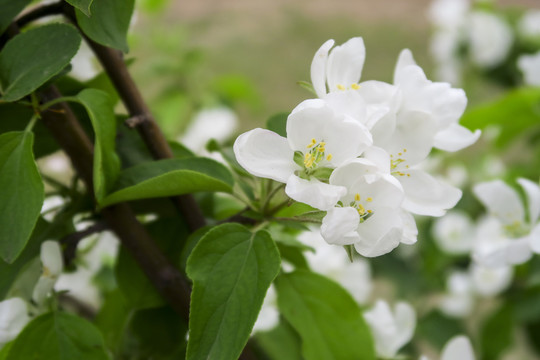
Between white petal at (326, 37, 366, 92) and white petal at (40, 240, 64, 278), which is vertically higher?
white petal at (326, 37, 366, 92)

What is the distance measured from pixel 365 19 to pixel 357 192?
5.93 ft

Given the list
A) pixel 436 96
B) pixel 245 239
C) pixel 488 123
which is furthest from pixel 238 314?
pixel 488 123

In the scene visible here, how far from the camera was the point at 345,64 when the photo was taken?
0.34 m

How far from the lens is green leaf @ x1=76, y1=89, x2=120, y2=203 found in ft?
1.05

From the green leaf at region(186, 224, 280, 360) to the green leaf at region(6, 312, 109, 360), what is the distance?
87 millimetres

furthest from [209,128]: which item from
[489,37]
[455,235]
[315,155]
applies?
[315,155]

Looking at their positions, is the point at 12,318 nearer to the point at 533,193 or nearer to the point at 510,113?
the point at 533,193

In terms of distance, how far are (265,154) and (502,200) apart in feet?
0.80

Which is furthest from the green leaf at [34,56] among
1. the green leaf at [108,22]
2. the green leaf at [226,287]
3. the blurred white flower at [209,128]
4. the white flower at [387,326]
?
the blurred white flower at [209,128]

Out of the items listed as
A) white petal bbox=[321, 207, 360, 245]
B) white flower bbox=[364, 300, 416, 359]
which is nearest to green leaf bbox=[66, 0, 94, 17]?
white petal bbox=[321, 207, 360, 245]

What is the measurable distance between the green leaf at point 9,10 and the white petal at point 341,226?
0.20 meters

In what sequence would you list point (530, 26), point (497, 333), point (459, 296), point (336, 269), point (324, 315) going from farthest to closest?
point (530, 26) < point (459, 296) < point (497, 333) < point (336, 269) < point (324, 315)

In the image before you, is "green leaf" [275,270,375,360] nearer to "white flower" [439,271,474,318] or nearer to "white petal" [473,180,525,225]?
"white petal" [473,180,525,225]

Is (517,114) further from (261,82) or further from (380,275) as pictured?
(261,82)
